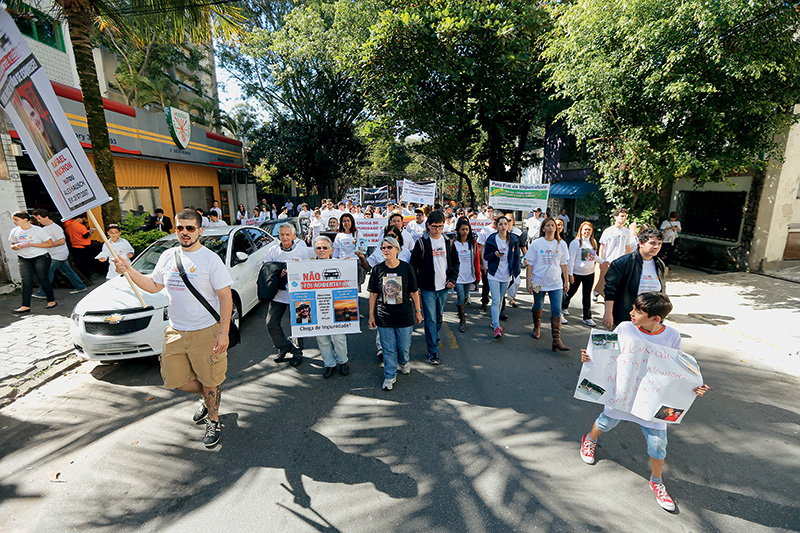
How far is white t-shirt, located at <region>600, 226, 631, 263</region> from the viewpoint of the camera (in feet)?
22.3

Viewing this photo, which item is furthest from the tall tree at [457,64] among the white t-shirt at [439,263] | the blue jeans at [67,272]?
the blue jeans at [67,272]

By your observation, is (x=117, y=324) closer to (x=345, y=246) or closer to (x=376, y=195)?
(x=345, y=246)

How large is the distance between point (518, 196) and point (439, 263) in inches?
234

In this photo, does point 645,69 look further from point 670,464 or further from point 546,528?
point 546,528

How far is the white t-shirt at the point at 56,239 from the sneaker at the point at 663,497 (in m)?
10.3

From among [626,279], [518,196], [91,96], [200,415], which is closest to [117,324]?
[200,415]

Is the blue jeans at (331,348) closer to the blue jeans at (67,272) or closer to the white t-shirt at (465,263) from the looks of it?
the white t-shirt at (465,263)

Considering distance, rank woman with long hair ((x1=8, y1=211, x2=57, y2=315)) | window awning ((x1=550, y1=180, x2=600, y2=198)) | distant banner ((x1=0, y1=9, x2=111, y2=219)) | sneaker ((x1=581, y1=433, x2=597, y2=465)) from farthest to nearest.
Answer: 1. window awning ((x1=550, y1=180, x2=600, y2=198))
2. woman with long hair ((x1=8, y1=211, x2=57, y2=315))
3. distant banner ((x1=0, y1=9, x2=111, y2=219))
4. sneaker ((x1=581, y1=433, x2=597, y2=465))

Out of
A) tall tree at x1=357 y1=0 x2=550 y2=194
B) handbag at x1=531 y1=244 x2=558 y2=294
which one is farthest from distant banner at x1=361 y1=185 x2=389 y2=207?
handbag at x1=531 y1=244 x2=558 y2=294

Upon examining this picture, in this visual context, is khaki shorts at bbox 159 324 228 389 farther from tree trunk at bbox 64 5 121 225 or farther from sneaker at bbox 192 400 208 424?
tree trunk at bbox 64 5 121 225

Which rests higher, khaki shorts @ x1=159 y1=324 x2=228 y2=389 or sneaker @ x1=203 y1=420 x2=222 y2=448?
khaki shorts @ x1=159 y1=324 x2=228 y2=389

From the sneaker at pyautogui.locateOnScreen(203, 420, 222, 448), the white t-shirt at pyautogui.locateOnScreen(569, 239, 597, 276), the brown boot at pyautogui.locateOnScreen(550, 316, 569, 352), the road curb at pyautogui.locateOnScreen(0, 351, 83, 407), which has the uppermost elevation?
the white t-shirt at pyautogui.locateOnScreen(569, 239, 597, 276)

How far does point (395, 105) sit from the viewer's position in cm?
1495

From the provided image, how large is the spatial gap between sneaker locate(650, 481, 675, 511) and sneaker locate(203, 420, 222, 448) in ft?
12.2
